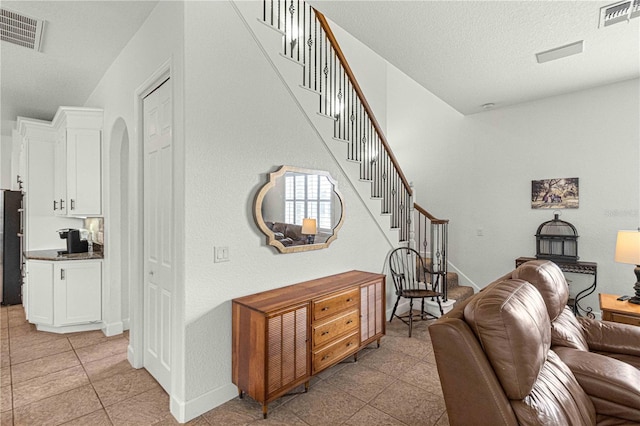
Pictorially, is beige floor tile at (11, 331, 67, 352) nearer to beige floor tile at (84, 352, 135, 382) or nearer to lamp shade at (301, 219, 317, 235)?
beige floor tile at (84, 352, 135, 382)

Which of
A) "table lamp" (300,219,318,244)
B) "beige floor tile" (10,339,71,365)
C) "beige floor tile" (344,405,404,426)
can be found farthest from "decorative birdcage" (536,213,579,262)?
"beige floor tile" (10,339,71,365)

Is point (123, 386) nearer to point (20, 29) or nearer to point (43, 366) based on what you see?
point (43, 366)

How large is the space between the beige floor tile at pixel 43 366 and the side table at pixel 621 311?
16.6 ft

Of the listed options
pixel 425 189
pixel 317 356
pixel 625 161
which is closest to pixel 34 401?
pixel 317 356

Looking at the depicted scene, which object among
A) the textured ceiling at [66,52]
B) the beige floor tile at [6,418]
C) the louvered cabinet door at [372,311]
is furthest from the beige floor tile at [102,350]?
the textured ceiling at [66,52]

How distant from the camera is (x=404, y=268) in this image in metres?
4.57

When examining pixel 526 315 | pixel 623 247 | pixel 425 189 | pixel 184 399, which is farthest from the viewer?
pixel 425 189

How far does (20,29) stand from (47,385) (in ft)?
10.3

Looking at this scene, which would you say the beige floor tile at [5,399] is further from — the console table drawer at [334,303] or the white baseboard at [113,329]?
the console table drawer at [334,303]

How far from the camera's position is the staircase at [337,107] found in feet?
9.45

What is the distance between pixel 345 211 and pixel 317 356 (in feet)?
5.15

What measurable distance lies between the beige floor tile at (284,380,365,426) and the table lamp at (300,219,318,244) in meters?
1.30

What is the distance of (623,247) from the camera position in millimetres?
3096

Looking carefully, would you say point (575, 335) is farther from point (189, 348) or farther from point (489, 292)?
point (189, 348)
